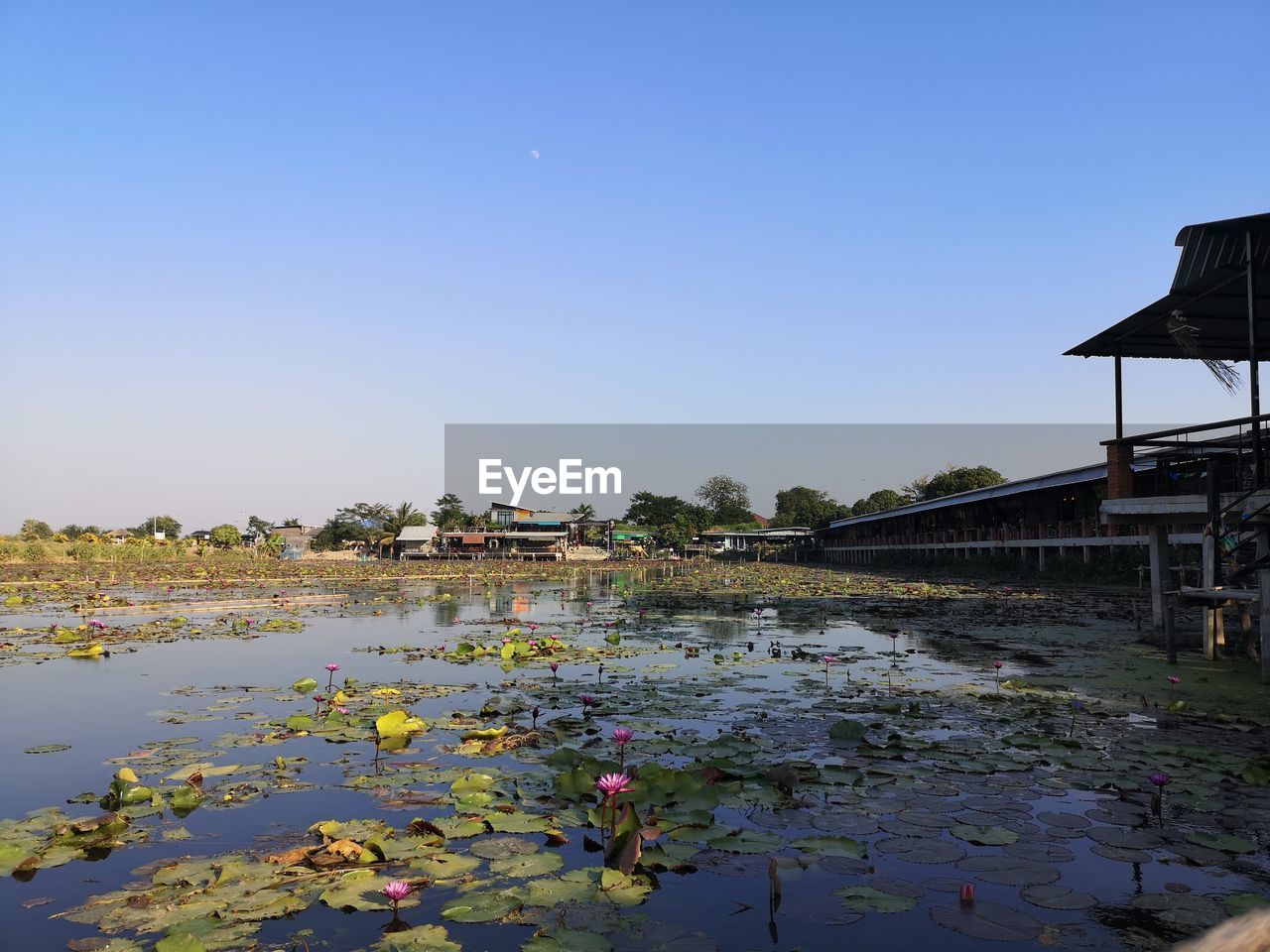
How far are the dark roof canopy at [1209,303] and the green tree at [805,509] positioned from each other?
82.4m

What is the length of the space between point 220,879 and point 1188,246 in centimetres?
1231

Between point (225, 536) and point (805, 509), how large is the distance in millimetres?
Result: 75762

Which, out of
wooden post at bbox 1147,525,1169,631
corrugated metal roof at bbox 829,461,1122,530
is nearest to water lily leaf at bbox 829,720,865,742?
wooden post at bbox 1147,525,1169,631

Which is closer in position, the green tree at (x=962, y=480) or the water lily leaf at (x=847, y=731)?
the water lily leaf at (x=847, y=731)

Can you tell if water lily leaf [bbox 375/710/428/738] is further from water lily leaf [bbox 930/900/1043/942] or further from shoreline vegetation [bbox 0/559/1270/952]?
water lily leaf [bbox 930/900/1043/942]

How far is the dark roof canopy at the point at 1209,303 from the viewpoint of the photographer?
30.6 feet

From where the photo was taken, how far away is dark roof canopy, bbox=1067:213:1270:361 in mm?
9336

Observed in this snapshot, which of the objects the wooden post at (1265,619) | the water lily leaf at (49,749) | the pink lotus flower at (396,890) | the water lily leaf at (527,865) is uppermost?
the wooden post at (1265,619)

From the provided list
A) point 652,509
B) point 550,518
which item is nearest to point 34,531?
point 550,518

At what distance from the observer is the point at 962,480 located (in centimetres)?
7175

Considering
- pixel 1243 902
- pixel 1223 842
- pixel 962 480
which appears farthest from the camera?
pixel 962 480

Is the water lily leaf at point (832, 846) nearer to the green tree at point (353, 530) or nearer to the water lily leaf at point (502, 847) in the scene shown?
the water lily leaf at point (502, 847)

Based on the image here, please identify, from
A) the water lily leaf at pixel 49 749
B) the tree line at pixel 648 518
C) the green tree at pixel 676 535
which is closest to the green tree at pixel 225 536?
the tree line at pixel 648 518

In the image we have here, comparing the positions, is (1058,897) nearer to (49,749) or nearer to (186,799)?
(186,799)
